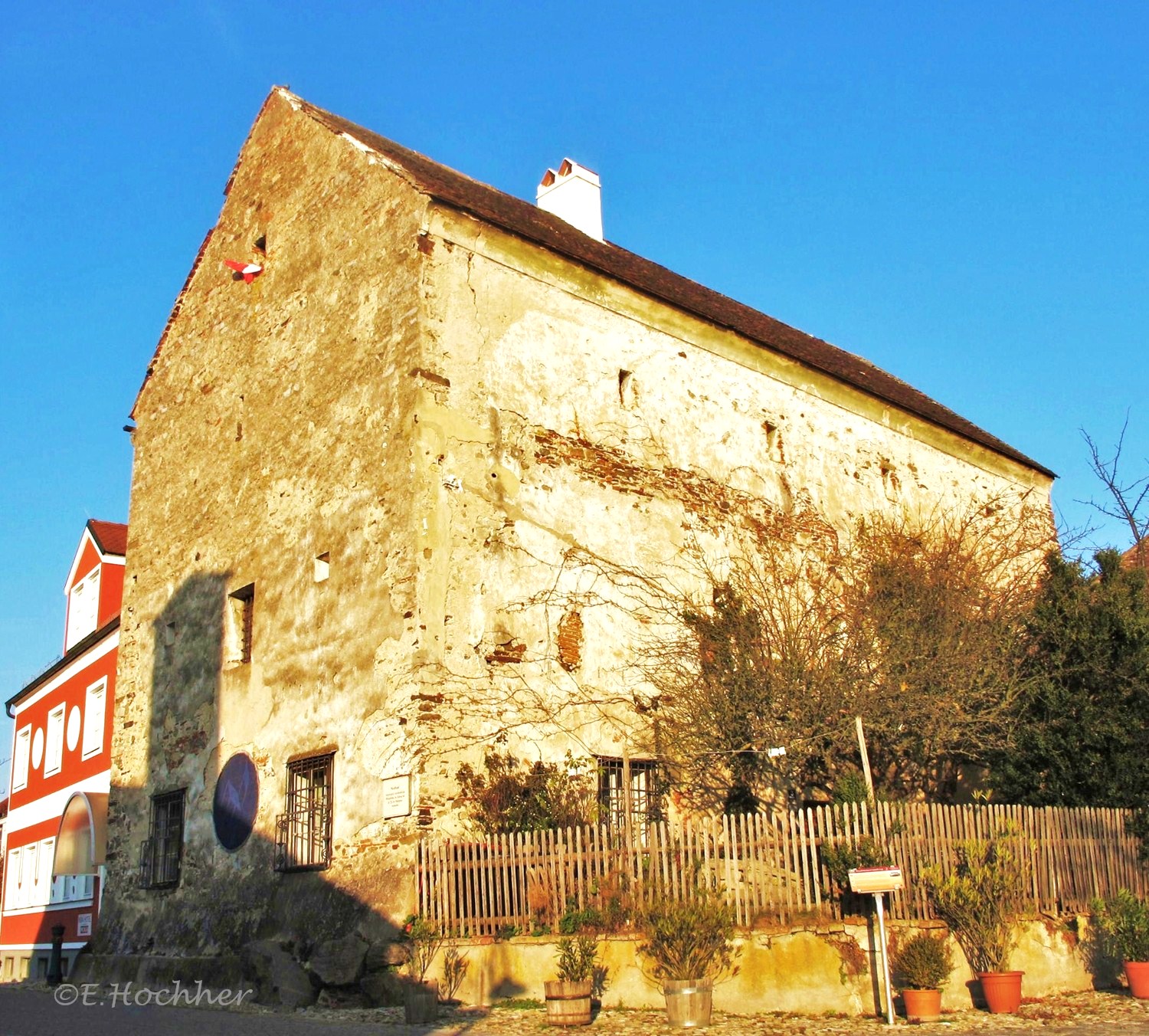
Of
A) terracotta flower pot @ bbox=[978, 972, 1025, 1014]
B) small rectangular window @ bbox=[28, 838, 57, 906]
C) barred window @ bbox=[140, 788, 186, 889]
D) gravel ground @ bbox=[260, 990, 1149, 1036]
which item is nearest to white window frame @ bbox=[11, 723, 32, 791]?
small rectangular window @ bbox=[28, 838, 57, 906]

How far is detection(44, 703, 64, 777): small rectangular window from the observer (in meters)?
25.2

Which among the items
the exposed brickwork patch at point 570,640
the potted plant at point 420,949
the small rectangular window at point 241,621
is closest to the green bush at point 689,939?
the potted plant at point 420,949

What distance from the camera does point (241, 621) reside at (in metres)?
17.0

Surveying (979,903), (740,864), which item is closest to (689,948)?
(740,864)

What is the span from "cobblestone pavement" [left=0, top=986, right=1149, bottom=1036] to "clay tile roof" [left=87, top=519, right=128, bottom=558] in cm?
1481

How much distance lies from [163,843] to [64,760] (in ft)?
29.3

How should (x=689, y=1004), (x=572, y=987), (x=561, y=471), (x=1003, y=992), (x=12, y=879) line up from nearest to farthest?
1. (x=689, y=1004)
2. (x=572, y=987)
3. (x=1003, y=992)
4. (x=561, y=471)
5. (x=12, y=879)

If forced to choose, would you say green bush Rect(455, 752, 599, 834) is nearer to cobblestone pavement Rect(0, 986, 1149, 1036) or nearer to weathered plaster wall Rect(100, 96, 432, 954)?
weathered plaster wall Rect(100, 96, 432, 954)

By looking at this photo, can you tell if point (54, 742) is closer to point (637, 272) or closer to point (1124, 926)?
point (637, 272)

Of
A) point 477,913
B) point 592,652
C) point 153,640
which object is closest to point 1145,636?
point 592,652

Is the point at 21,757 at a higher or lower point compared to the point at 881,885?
higher

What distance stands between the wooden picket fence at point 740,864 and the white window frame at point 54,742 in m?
15.8

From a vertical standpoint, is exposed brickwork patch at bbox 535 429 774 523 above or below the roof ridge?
below

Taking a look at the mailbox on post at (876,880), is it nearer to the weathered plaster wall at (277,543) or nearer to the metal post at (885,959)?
the metal post at (885,959)
